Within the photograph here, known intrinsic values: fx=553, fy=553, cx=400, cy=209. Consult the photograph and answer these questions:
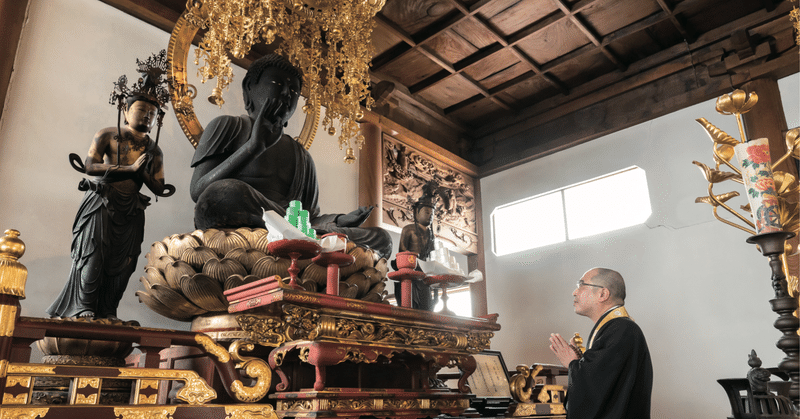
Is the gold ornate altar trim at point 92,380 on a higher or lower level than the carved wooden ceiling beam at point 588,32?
lower

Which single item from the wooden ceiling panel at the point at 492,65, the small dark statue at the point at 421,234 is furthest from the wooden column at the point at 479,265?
the small dark statue at the point at 421,234

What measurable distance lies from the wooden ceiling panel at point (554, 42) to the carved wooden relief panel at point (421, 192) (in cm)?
136

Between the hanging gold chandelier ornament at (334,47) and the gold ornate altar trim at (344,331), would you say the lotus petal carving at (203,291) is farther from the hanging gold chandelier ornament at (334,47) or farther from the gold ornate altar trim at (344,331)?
the hanging gold chandelier ornament at (334,47)

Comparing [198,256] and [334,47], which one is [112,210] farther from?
[334,47]

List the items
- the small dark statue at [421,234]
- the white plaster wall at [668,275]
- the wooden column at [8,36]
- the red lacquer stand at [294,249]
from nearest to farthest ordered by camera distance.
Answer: the red lacquer stand at [294,249], the wooden column at [8,36], the small dark statue at [421,234], the white plaster wall at [668,275]

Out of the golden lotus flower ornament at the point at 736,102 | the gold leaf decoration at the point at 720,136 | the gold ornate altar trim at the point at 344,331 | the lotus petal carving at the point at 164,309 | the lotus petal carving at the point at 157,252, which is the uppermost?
the golden lotus flower ornament at the point at 736,102

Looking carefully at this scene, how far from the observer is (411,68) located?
5.07m

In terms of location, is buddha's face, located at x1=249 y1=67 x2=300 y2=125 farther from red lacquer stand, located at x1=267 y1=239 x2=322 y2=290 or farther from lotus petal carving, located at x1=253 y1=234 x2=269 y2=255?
red lacquer stand, located at x1=267 y1=239 x2=322 y2=290

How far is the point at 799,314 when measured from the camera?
5.49 feet

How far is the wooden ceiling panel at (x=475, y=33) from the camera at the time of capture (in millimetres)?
4512

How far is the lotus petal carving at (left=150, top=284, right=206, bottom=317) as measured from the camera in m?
2.33

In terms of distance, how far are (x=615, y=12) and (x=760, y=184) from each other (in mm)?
2998

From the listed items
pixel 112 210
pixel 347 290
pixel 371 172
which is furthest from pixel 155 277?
pixel 371 172

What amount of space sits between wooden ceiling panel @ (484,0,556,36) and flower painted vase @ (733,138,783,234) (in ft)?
8.98
